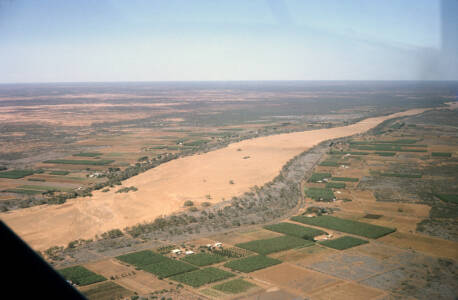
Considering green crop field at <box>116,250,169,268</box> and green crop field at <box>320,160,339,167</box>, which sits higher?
green crop field at <box>320,160,339,167</box>

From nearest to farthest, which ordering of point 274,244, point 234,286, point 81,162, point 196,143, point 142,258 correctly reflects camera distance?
point 234,286, point 142,258, point 274,244, point 81,162, point 196,143

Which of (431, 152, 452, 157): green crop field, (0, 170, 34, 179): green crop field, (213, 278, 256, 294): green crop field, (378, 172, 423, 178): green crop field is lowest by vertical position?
(0, 170, 34, 179): green crop field

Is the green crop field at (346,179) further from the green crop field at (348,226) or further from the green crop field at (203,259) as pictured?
the green crop field at (203,259)

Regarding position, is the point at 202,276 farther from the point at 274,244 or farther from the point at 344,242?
the point at 344,242

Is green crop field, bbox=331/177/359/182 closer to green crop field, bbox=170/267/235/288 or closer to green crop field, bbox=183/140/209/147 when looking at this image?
green crop field, bbox=170/267/235/288

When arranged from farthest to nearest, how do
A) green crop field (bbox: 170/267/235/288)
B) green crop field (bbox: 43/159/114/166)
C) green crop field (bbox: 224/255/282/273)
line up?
green crop field (bbox: 43/159/114/166) → green crop field (bbox: 224/255/282/273) → green crop field (bbox: 170/267/235/288)

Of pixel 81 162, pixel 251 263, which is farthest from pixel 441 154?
pixel 81 162

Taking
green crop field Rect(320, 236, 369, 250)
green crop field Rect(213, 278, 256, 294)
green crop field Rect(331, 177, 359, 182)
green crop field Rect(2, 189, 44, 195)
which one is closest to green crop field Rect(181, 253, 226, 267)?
green crop field Rect(213, 278, 256, 294)

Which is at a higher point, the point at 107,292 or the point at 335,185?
the point at 335,185
